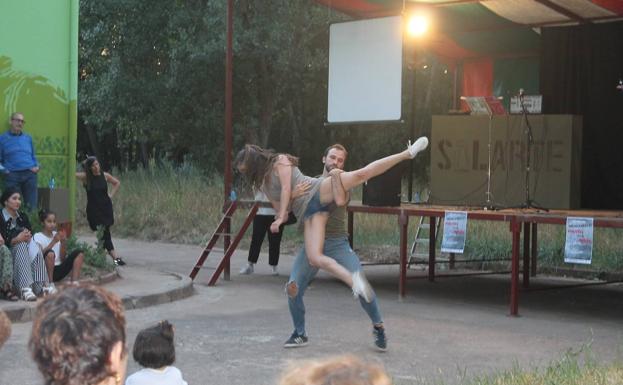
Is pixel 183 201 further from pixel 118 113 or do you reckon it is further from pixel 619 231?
pixel 619 231

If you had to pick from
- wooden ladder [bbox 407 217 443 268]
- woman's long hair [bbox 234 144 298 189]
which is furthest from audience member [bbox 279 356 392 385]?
wooden ladder [bbox 407 217 443 268]

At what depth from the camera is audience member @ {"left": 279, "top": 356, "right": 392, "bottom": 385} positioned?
2387 mm

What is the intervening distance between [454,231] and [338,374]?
409 inches

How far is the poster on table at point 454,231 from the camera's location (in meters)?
12.5

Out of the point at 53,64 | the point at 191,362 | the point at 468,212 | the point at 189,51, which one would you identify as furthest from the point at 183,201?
the point at 191,362

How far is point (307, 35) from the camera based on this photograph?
28281 millimetres

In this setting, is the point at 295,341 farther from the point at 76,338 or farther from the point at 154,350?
the point at 76,338

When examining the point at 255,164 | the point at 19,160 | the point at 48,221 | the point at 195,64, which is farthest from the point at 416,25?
the point at 195,64

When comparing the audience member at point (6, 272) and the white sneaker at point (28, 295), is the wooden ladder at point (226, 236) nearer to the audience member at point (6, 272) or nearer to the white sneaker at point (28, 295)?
the white sneaker at point (28, 295)

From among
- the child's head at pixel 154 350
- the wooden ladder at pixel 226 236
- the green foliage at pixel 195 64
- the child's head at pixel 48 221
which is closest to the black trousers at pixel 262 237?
the wooden ladder at pixel 226 236

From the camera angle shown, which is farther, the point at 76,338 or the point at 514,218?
the point at 514,218

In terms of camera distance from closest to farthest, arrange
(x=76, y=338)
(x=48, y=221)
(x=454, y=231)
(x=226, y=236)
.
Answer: (x=76, y=338)
(x=48, y=221)
(x=454, y=231)
(x=226, y=236)

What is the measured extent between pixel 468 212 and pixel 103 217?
5745mm

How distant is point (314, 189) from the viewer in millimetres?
9336
